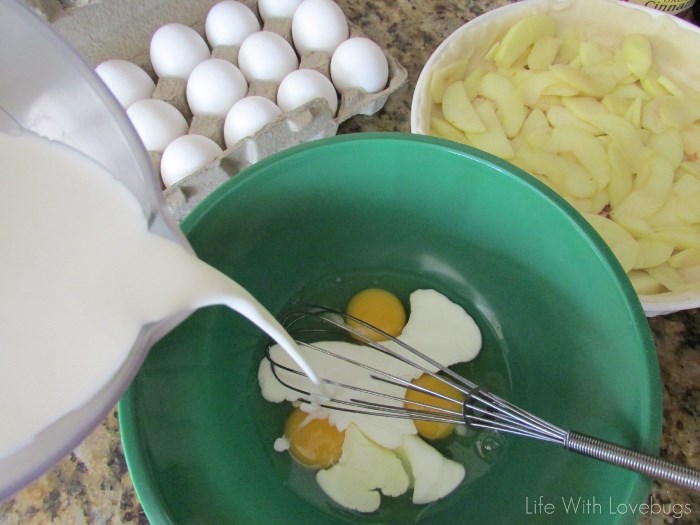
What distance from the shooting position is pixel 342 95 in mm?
980

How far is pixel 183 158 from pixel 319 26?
1.05ft

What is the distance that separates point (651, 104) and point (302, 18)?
1.85 ft

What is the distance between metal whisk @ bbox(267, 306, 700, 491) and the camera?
556mm

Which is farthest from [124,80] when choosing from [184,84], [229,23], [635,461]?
[635,461]

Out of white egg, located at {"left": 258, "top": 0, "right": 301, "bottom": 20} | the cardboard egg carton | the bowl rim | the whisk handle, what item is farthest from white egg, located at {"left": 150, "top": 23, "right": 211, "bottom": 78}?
the whisk handle

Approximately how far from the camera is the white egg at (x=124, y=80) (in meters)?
0.95

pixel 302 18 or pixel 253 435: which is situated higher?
pixel 302 18

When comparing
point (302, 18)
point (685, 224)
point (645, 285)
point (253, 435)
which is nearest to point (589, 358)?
point (645, 285)

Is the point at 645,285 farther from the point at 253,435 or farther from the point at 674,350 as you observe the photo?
the point at 253,435

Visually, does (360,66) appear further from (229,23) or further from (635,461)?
(635,461)

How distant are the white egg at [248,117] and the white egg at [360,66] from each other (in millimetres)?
125

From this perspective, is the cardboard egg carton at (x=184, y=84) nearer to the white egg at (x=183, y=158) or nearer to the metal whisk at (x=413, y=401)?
the white egg at (x=183, y=158)

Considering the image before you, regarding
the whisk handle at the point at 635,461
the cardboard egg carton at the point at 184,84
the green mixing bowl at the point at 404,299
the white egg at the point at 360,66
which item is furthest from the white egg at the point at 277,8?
the whisk handle at the point at 635,461

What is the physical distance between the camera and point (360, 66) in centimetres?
95
